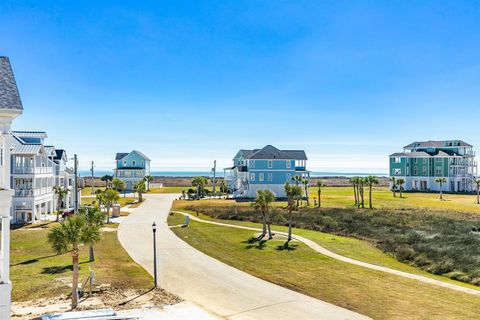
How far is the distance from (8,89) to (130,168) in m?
89.0

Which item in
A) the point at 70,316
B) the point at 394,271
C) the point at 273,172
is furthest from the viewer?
the point at 273,172

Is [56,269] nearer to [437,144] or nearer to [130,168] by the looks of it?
[130,168]

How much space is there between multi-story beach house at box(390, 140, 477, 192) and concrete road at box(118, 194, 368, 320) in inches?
3253

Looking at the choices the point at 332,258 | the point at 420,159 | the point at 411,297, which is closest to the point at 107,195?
the point at 332,258

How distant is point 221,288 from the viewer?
22.2m

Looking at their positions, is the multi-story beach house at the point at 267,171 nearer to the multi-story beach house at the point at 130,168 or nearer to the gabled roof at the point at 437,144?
the multi-story beach house at the point at 130,168

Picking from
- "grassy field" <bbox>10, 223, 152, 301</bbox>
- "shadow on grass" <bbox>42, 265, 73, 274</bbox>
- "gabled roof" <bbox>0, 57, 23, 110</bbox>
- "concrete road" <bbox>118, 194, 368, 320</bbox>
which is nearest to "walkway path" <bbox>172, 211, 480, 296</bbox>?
"concrete road" <bbox>118, 194, 368, 320</bbox>

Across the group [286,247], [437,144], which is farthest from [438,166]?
[286,247]

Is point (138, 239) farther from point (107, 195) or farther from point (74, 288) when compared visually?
point (74, 288)

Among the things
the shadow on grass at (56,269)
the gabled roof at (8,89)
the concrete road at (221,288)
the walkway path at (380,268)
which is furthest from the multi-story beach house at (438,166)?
the gabled roof at (8,89)

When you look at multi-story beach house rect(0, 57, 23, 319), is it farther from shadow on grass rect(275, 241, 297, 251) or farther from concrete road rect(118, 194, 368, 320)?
shadow on grass rect(275, 241, 297, 251)

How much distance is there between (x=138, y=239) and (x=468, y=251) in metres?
25.4

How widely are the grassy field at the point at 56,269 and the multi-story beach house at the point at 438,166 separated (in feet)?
281

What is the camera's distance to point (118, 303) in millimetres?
19188
